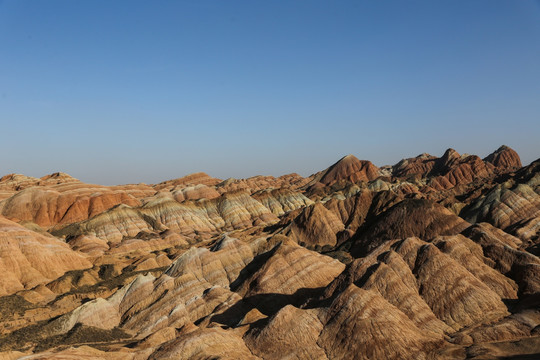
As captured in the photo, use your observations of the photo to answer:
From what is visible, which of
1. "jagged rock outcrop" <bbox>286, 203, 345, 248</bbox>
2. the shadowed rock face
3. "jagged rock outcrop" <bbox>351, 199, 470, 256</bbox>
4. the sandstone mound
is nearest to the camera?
the shadowed rock face

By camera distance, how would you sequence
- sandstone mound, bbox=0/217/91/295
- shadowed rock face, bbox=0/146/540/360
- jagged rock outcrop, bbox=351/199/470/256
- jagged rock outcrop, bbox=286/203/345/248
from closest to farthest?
shadowed rock face, bbox=0/146/540/360, sandstone mound, bbox=0/217/91/295, jagged rock outcrop, bbox=351/199/470/256, jagged rock outcrop, bbox=286/203/345/248

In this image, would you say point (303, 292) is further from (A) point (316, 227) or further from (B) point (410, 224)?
(A) point (316, 227)

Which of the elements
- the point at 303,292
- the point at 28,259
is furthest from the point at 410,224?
the point at 28,259

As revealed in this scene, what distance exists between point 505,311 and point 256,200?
5963 inches

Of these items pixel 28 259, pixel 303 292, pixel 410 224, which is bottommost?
pixel 28 259

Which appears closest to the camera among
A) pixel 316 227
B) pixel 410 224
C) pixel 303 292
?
pixel 303 292

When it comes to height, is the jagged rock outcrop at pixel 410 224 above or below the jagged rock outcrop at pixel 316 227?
above

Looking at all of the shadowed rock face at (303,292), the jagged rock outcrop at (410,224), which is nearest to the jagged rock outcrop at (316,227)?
the shadowed rock face at (303,292)

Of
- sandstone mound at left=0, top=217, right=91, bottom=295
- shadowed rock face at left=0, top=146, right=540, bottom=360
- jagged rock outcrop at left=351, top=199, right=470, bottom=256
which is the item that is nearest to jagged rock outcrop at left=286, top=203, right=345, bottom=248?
shadowed rock face at left=0, top=146, right=540, bottom=360

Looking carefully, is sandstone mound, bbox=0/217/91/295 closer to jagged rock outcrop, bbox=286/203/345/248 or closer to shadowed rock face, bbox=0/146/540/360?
shadowed rock face, bbox=0/146/540/360

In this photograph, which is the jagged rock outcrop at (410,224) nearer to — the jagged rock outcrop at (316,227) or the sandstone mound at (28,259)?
the jagged rock outcrop at (316,227)

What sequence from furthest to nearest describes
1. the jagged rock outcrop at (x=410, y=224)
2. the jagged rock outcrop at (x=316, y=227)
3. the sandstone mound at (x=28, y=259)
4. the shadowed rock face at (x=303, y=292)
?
the jagged rock outcrop at (x=316, y=227) → the jagged rock outcrop at (x=410, y=224) → the sandstone mound at (x=28, y=259) → the shadowed rock face at (x=303, y=292)

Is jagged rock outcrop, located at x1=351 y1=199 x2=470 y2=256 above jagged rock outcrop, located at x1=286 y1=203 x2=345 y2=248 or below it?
above

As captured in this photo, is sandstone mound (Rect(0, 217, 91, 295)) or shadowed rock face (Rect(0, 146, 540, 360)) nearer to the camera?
shadowed rock face (Rect(0, 146, 540, 360))
